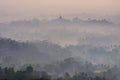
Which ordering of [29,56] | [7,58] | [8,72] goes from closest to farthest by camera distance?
[8,72], [7,58], [29,56]

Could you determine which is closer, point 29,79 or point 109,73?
point 29,79

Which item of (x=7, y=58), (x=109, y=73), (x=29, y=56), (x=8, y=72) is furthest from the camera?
(x=29, y=56)

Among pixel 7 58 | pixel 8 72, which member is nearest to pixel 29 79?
pixel 8 72

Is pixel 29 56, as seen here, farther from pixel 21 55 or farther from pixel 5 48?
pixel 5 48

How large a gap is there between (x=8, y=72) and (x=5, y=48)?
133 m

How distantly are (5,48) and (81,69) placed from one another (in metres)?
63.9

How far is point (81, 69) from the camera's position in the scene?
135250 mm

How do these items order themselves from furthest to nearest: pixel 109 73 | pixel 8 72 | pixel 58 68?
pixel 58 68, pixel 109 73, pixel 8 72

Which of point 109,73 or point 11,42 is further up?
point 11,42

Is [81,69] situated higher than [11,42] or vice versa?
[11,42]

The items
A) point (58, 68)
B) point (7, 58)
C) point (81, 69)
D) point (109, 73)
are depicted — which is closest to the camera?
point (109, 73)

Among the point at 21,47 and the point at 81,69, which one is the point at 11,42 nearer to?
the point at 21,47

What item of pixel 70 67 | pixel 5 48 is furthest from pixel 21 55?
pixel 70 67

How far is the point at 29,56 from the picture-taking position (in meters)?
176
